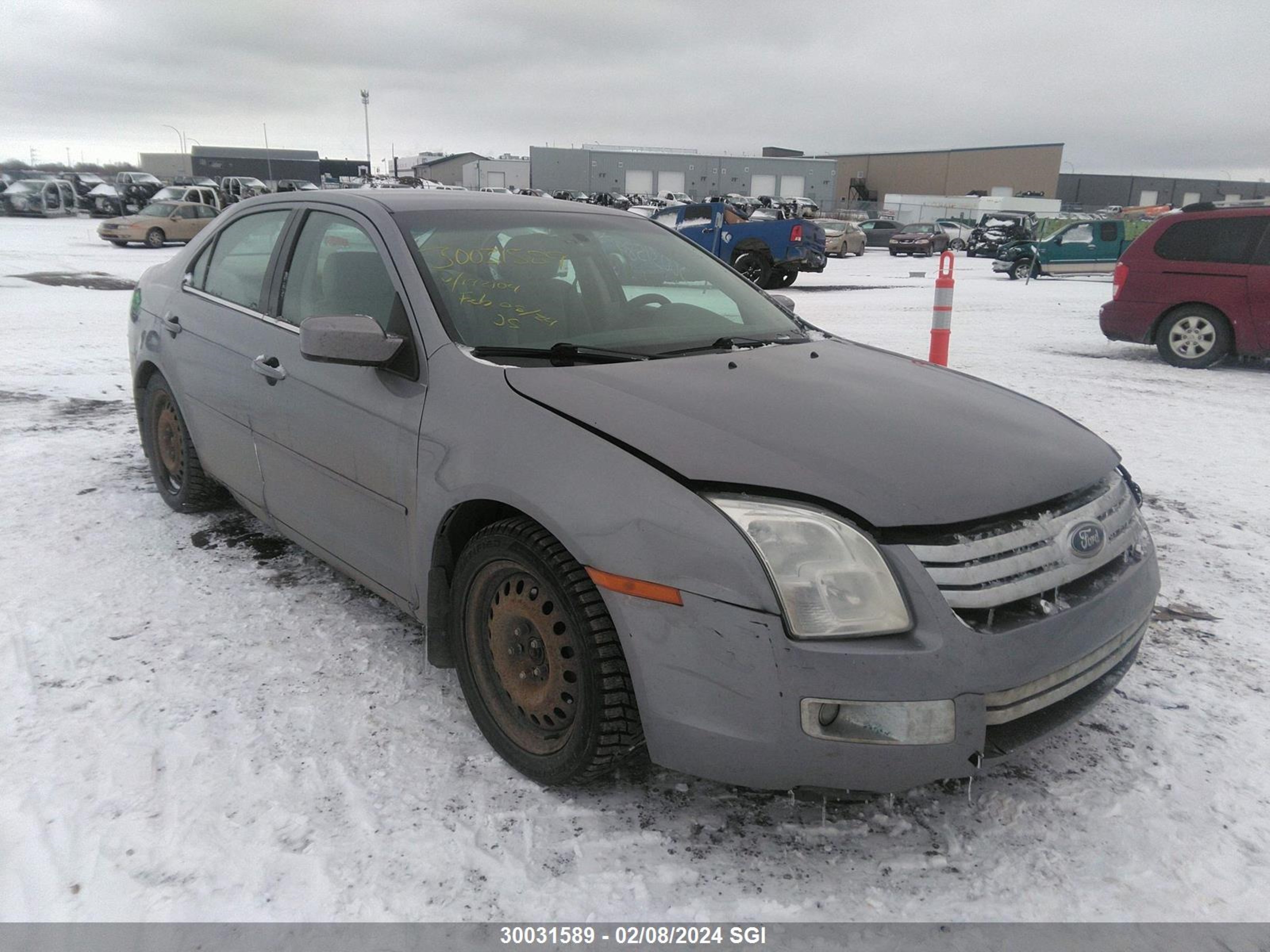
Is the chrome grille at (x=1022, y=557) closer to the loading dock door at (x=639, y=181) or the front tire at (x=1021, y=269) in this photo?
the front tire at (x=1021, y=269)

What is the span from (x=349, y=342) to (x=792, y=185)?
81.7 metres

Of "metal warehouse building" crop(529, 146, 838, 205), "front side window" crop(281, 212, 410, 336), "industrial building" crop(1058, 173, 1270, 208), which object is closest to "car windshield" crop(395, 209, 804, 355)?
"front side window" crop(281, 212, 410, 336)

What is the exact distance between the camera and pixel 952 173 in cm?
8469

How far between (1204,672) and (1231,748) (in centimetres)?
50

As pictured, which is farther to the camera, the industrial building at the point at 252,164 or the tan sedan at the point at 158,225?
the industrial building at the point at 252,164

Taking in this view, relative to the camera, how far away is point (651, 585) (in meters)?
2.01

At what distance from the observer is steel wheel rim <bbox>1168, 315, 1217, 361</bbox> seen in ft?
29.0

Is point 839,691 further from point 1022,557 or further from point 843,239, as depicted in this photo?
point 843,239

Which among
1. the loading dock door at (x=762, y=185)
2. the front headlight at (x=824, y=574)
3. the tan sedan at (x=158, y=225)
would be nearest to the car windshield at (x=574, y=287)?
the front headlight at (x=824, y=574)

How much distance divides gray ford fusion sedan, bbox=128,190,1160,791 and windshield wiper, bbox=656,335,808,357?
0.04ft

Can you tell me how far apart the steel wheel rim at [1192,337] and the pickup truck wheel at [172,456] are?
9.15m

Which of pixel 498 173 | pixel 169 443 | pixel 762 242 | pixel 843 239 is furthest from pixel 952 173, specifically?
pixel 169 443

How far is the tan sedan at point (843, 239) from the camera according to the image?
31312 millimetres

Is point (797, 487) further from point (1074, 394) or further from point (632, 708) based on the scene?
point (1074, 394)
